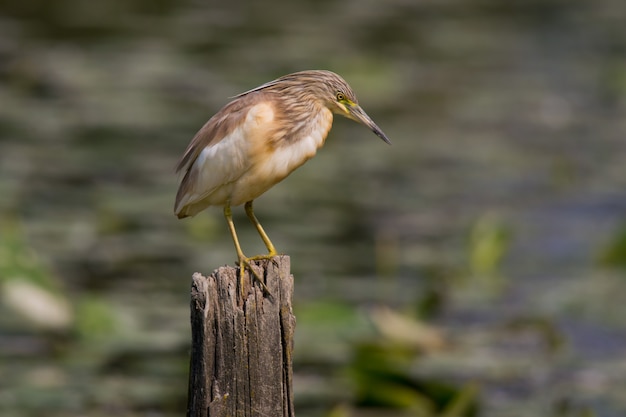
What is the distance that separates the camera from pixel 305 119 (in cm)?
387

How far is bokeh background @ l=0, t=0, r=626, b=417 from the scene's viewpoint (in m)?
6.47

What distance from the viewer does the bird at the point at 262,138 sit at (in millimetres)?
3795

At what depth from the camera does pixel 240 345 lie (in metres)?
3.62

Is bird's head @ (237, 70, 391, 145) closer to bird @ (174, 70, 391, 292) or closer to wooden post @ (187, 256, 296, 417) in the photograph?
bird @ (174, 70, 391, 292)

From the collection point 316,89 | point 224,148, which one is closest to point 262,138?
point 224,148

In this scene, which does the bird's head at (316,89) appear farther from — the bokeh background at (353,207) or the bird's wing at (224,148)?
the bokeh background at (353,207)

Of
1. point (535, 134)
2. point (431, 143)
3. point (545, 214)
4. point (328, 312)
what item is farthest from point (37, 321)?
point (535, 134)

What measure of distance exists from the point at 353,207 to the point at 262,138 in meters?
5.66

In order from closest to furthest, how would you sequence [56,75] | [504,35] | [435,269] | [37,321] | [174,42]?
[37,321], [435,269], [56,75], [174,42], [504,35]

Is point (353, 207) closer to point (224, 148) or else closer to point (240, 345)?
point (224, 148)

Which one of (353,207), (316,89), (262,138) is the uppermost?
(353,207)

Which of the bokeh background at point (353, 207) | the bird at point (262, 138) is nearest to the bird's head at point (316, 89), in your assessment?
the bird at point (262, 138)

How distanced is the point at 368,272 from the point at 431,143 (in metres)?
3.34

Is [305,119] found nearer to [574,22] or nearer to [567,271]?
[567,271]
